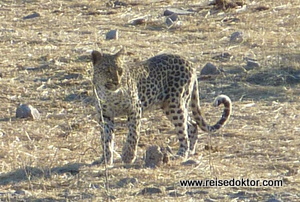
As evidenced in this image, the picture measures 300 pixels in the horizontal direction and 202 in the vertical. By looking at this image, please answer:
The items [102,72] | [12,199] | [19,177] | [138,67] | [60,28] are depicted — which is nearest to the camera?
[12,199]

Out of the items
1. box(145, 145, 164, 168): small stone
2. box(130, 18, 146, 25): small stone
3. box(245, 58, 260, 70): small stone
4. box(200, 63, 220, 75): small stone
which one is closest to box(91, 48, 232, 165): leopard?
box(145, 145, 164, 168): small stone

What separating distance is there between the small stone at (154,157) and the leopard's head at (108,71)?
2.42ft

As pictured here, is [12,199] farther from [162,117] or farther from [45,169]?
[162,117]

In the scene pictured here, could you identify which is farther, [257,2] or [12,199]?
[257,2]

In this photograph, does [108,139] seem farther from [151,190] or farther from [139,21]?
[139,21]

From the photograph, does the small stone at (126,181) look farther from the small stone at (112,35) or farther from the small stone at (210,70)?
the small stone at (112,35)

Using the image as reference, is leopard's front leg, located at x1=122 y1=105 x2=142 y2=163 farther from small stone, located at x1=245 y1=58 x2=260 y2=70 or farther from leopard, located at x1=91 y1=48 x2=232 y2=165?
small stone, located at x1=245 y1=58 x2=260 y2=70

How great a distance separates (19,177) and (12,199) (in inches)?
29.1

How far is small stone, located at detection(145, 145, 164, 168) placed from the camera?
383 inches

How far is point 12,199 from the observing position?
866cm

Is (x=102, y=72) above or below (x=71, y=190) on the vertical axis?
above

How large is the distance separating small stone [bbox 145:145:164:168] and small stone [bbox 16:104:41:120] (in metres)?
2.71

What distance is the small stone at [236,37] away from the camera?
648 inches

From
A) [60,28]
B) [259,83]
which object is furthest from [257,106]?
[60,28]
